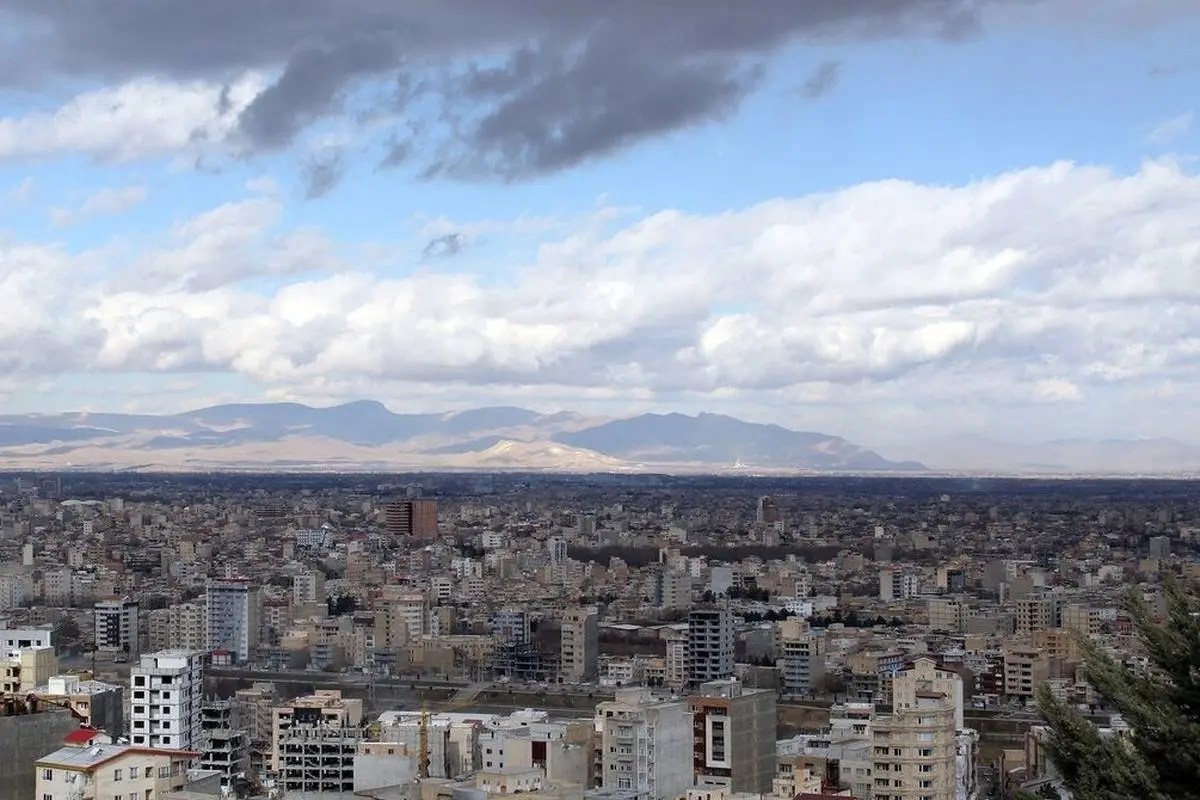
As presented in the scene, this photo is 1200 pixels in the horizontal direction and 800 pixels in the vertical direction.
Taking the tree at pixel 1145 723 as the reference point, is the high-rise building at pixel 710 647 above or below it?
below

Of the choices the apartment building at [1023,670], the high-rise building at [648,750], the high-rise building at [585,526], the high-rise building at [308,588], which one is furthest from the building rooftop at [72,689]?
the high-rise building at [585,526]

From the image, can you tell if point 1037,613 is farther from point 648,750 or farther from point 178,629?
point 648,750

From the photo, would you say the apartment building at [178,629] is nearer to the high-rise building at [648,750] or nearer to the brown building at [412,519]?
the high-rise building at [648,750]

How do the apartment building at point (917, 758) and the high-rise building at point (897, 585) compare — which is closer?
the apartment building at point (917, 758)

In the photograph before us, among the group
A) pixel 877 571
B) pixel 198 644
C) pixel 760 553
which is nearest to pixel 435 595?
pixel 198 644

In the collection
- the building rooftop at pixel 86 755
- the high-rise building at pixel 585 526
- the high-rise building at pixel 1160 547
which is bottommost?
the high-rise building at pixel 1160 547

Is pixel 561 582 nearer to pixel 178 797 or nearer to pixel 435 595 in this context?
pixel 435 595
